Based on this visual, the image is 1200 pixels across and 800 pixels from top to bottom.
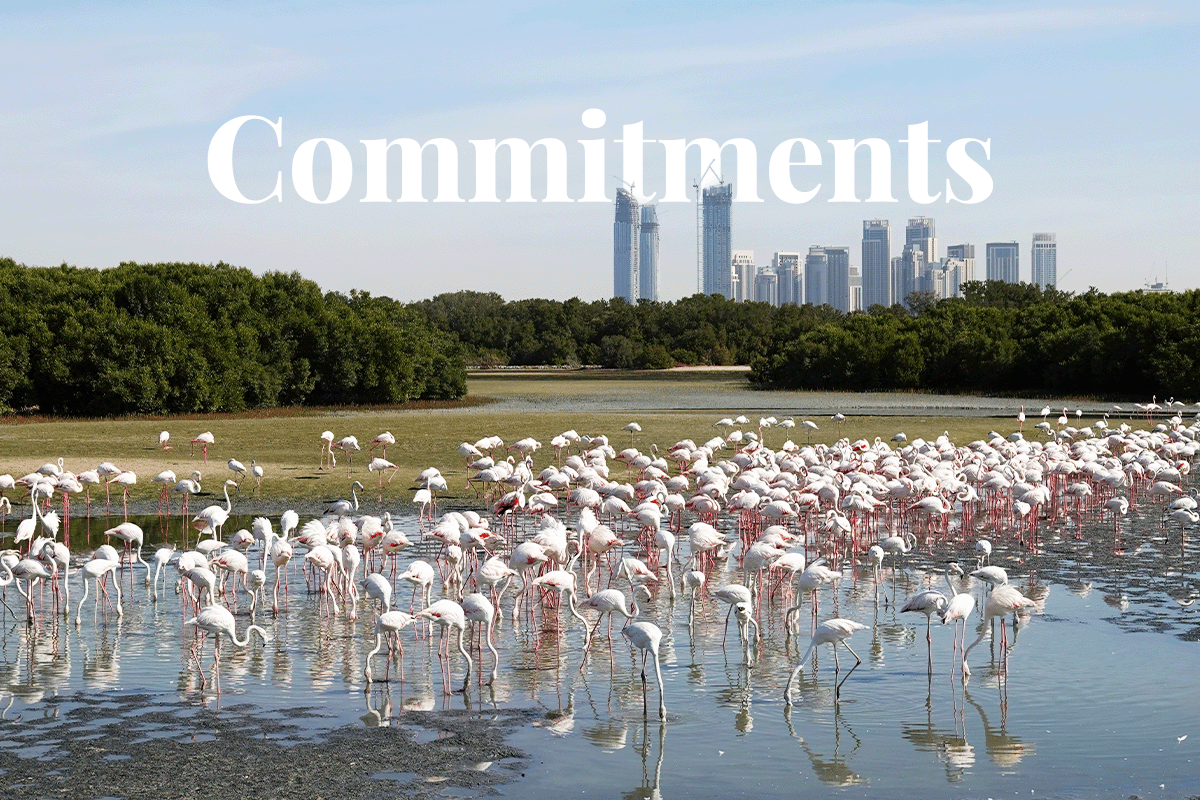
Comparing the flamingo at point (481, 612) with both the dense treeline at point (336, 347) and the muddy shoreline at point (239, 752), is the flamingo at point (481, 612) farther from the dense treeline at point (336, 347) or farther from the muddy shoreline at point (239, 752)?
the dense treeline at point (336, 347)

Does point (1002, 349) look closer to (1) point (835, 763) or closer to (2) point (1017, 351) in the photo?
(2) point (1017, 351)

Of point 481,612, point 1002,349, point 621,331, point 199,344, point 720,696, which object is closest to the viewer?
point 720,696

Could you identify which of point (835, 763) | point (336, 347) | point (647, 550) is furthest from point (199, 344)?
point (835, 763)

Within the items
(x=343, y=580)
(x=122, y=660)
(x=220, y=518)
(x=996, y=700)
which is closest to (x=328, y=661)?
(x=122, y=660)

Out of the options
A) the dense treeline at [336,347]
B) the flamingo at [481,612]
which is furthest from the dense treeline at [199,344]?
the flamingo at [481,612]

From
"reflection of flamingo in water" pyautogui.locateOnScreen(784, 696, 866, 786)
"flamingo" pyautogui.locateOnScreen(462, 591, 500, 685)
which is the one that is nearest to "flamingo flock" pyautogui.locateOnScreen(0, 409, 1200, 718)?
"flamingo" pyautogui.locateOnScreen(462, 591, 500, 685)

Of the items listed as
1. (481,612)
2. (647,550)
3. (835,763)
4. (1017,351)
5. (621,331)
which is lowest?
(835,763)
